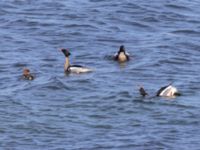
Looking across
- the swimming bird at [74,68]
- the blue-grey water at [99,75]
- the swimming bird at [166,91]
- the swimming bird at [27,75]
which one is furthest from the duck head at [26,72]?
the swimming bird at [166,91]

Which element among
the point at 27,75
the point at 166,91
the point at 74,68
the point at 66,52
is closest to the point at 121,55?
the point at 66,52

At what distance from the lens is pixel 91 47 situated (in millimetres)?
33875

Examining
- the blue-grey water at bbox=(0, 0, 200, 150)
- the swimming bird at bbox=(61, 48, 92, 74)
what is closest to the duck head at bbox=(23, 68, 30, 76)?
the blue-grey water at bbox=(0, 0, 200, 150)

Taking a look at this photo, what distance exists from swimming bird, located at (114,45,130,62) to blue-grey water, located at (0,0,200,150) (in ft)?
0.78

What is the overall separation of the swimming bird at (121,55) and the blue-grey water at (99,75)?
24 centimetres

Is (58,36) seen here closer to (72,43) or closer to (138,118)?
(72,43)

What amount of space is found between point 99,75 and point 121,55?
1.77m

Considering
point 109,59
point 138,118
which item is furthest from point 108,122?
point 109,59

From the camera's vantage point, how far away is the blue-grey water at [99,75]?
23.3m

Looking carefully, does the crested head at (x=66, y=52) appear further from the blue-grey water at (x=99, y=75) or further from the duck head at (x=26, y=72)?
the duck head at (x=26, y=72)

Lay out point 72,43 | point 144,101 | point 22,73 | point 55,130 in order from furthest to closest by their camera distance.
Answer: point 72,43, point 22,73, point 144,101, point 55,130

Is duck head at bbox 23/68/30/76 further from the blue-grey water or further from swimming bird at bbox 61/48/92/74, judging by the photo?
swimming bird at bbox 61/48/92/74

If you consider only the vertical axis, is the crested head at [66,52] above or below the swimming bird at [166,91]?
above

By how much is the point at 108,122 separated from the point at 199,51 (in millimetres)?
9722
